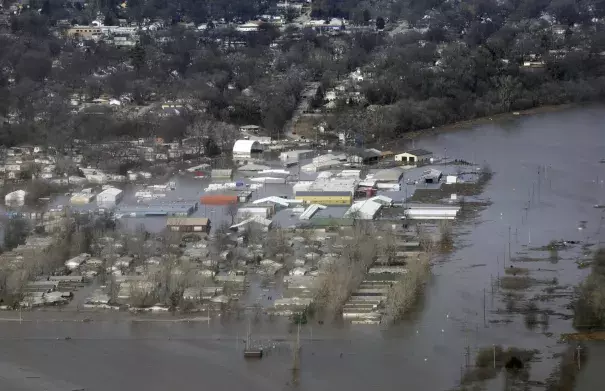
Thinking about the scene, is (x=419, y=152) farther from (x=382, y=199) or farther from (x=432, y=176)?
(x=382, y=199)

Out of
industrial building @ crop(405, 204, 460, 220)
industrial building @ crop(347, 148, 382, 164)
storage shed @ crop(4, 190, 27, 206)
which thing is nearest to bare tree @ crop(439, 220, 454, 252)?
industrial building @ crop(405, 204, 460, 220)

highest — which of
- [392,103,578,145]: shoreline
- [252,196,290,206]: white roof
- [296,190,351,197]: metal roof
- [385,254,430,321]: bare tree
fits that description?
[392,103,578,145]: shoreline

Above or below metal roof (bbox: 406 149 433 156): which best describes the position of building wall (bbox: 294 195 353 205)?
below

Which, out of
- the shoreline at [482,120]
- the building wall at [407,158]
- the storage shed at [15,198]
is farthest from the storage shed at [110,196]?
the shoreline at [482,120]

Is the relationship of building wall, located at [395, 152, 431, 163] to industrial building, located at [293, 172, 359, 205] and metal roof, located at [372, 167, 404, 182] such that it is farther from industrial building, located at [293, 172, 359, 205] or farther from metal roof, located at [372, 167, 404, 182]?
industrial building, located at [293, 172, 359, 205]

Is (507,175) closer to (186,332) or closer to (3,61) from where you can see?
(186,332)

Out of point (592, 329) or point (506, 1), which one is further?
point (506, 1)

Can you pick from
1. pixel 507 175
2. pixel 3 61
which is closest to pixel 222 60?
pixel 3 61
